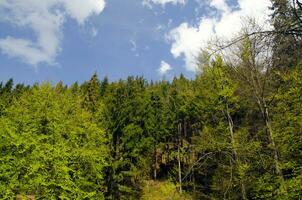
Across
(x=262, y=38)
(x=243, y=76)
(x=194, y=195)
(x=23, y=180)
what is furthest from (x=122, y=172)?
(x=262, y=38)

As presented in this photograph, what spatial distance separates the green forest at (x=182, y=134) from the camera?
8.49m

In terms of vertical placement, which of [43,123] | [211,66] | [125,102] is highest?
[125,102]

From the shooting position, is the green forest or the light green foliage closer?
the green forest

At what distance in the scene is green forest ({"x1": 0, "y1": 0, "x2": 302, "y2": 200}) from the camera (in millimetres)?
8492

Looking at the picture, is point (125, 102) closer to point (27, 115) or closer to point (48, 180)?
point (27, 115)

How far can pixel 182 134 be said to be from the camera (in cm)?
6031

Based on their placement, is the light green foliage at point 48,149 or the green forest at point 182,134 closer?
the green forest at point 182,134

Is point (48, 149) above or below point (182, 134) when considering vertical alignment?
below

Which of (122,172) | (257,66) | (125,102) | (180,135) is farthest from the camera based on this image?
(180,135)

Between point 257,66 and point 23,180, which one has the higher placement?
point 257,66

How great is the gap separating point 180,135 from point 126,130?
52.3ft

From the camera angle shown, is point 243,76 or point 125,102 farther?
point 125,102

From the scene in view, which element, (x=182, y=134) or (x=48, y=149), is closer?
(x=48, y=149)

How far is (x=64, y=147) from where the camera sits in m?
27.5
